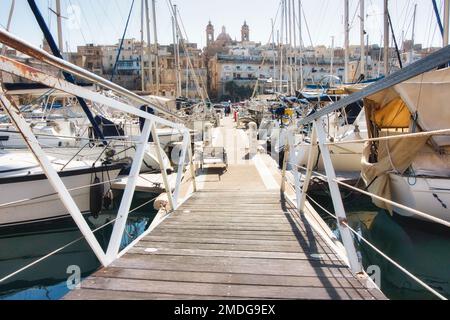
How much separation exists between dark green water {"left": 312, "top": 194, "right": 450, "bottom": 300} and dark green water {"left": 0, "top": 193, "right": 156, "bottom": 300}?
4804mm

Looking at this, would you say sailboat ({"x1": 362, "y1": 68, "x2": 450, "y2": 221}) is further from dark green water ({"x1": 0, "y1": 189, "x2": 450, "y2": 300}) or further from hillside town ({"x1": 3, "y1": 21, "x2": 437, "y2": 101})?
hillside town ({"x1": 3, "y1": 21, "x2": 437, "y2": 101})

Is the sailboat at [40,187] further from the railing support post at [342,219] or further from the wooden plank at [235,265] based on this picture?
the railing support post at [342,219]

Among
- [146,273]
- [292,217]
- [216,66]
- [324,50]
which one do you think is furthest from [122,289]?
[324,50]

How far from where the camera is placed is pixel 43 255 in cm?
643

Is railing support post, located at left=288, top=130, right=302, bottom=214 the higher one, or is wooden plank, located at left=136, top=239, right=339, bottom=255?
railing support post, located at left=288, top=130, right=302, bottom=214

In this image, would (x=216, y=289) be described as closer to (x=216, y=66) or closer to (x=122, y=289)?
(x=122, y=289)

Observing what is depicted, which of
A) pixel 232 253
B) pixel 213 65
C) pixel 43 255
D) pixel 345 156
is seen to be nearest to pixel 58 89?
pixel 232 253

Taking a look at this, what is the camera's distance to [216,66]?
72.9m

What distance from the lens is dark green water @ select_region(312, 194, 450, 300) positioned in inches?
197

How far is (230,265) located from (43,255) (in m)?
5.12

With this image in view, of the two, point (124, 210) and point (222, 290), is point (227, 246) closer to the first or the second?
point (222, 290)

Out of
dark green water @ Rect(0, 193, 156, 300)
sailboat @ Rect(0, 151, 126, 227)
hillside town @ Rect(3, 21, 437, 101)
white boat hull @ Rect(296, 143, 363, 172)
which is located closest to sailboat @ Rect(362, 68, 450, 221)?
white boat hull @ Rect(296, 143, 363, 172)

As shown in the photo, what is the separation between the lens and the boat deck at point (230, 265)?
7.72 ft

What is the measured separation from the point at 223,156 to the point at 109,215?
12.8 feet
